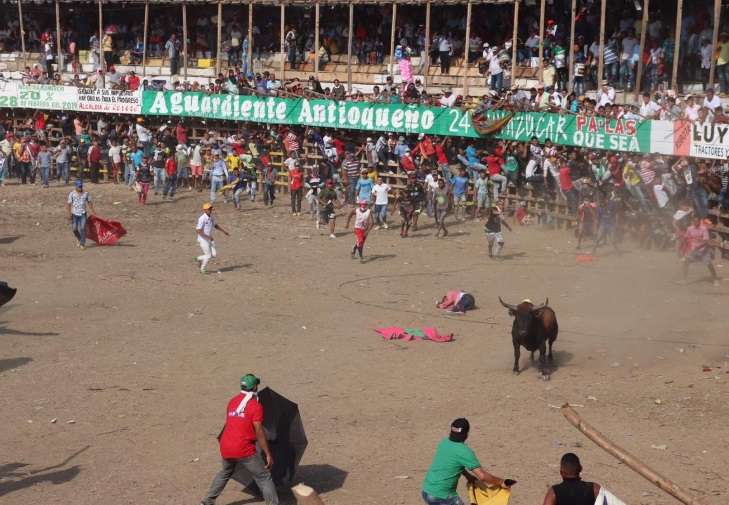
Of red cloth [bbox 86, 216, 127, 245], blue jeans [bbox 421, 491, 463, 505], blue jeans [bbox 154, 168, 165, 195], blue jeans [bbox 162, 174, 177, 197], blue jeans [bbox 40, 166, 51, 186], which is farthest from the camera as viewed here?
blue jeans [bbox 40, 166, 51, 186]

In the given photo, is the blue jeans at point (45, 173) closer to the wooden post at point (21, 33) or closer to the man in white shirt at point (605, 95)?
the wooden post at point (21, 33)

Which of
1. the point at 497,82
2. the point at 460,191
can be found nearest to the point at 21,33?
the point at 497,82

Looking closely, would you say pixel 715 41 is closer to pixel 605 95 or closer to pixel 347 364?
pixel 605 95

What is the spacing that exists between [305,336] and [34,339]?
169 inches

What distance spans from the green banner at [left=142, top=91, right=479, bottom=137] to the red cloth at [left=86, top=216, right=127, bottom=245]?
8.13m

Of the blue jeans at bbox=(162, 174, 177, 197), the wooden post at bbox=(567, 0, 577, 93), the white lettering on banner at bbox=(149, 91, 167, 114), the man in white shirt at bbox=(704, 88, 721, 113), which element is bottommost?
the blue jeans at bbox=(162, 174, 177, 197)

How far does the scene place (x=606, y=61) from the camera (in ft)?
101

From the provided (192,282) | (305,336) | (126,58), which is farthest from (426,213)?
(126,58)

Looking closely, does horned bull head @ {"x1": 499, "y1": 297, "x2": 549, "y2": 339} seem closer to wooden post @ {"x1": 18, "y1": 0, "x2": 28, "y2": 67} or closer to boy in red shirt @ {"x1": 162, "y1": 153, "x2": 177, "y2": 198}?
boy in red shirt @ {"x1": 162, "y1": 153, "x2": 177, "y2": 198}

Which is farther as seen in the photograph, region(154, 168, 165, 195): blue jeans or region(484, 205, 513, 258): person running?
region(154, 168, 165, 195): blue jeans

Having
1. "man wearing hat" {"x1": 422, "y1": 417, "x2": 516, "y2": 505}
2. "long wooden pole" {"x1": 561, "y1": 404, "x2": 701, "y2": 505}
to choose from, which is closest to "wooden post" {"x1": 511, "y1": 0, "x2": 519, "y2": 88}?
"long wooden pole" {"x1": 561, "y1": 404, "x2": 701, "y2": 505}

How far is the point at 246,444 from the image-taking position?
11.4m

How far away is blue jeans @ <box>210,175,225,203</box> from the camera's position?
1318 inches

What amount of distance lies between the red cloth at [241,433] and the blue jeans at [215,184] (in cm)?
2244
